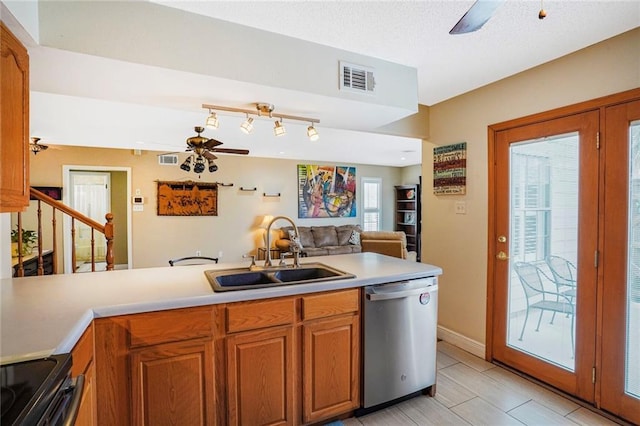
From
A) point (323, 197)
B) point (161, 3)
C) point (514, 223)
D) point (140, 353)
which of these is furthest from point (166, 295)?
point (323, 197)

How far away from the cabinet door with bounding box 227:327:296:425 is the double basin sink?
0.33 metres

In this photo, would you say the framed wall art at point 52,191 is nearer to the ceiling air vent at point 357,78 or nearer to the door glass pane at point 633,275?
the ceiling air vent at point 357,78

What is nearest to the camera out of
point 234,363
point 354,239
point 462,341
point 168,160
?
point 234,363

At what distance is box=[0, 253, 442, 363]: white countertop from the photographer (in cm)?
112

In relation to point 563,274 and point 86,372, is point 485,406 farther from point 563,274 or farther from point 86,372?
point 86,372

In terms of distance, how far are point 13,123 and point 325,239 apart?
246 inches

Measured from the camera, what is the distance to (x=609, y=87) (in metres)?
2.03

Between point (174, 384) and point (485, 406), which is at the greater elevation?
point (174, 384)

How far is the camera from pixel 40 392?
851 millimetres

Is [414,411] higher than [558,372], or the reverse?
[558,372]

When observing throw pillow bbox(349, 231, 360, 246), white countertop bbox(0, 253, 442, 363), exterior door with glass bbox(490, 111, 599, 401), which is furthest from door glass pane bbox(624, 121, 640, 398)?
throw pillow bbox(349, 231, 360, 246)

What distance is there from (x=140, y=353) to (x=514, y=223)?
2819 millimetres

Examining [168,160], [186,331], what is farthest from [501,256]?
[168,160]

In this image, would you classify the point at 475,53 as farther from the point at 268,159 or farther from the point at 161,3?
the point at 268,159
